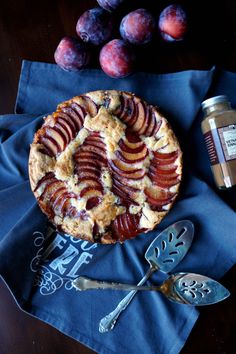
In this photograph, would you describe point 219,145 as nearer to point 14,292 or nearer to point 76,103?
point 76,103

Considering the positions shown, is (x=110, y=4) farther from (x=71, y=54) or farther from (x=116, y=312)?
(x=116, y=312)

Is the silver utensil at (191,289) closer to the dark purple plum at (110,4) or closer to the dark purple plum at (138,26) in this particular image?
the dark purple plum at (138,26)

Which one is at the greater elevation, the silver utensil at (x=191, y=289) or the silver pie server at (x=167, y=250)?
the silver pie server at (x=167, y=250)

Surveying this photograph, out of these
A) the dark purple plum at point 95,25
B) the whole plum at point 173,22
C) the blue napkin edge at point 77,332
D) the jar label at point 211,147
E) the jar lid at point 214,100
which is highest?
the dark purple plum at point 95,25

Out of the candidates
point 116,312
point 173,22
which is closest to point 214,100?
point 173,22

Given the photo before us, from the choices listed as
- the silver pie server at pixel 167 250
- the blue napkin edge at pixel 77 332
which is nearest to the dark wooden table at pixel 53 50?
the blue napkin edge at pixel 77 332

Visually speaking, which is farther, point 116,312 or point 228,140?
point 116,312
